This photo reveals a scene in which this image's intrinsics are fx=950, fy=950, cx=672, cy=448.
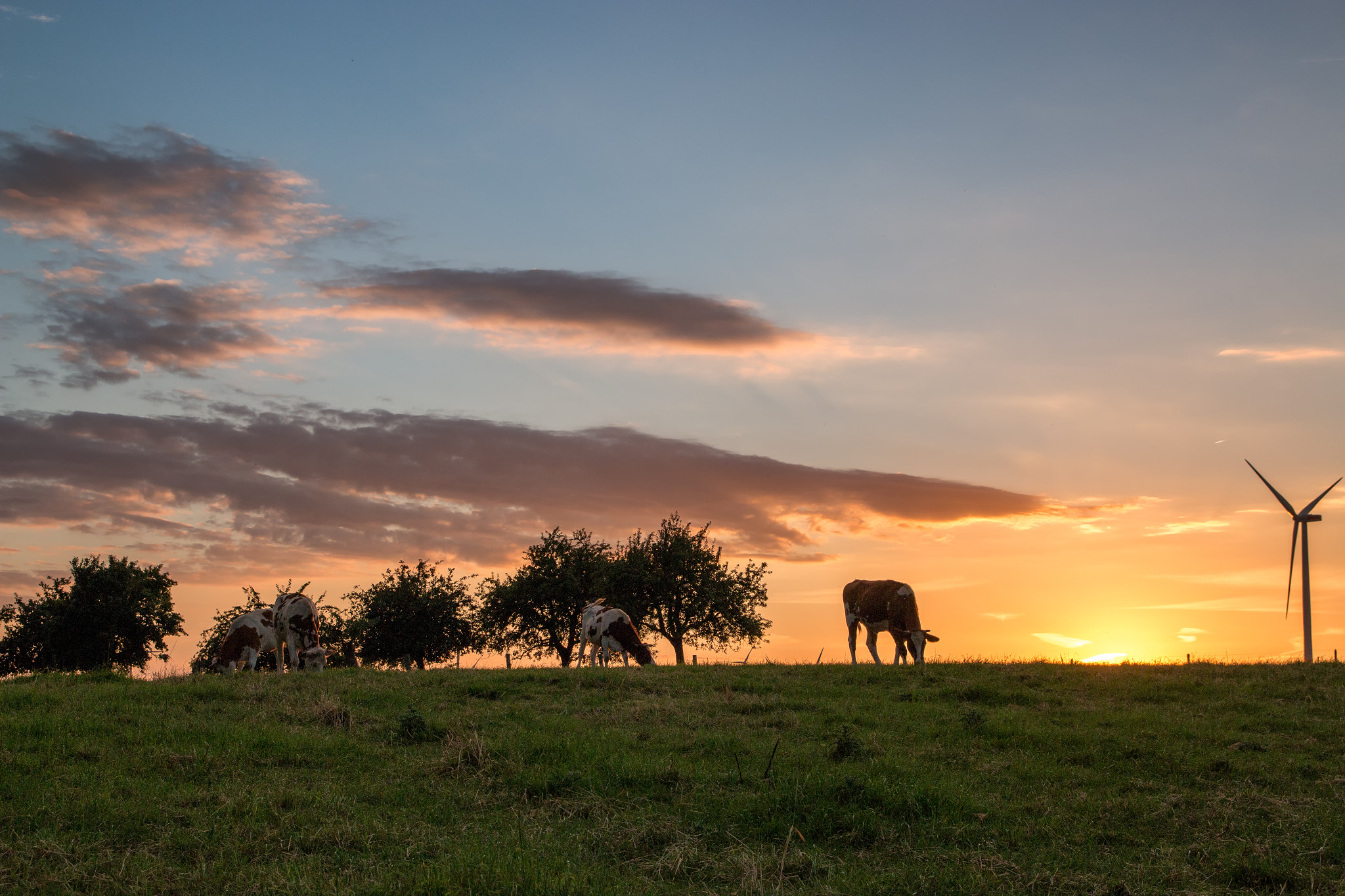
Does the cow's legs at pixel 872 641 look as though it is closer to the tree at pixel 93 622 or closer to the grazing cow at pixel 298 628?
the grazing cow at pixel 298 628

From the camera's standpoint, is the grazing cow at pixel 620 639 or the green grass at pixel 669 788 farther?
the grazing cow at pixel 620 639

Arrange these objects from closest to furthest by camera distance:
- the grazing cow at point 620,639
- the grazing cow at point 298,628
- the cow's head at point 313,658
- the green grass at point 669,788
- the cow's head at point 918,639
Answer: the green grass at point 669,788, the cow's head at point 918,639, the cow's head at point 313,658, the grazing cow at point 298,628, the grazing cow at point 620,639

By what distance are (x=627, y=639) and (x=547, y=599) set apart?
13.3m

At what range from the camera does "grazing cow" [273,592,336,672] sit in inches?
1292

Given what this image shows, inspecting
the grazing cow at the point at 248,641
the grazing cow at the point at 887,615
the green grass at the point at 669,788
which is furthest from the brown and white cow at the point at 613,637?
the green grass at the point at 669,788

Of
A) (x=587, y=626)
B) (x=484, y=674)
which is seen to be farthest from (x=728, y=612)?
(x=484, y=674)

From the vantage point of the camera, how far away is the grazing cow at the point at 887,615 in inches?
1177

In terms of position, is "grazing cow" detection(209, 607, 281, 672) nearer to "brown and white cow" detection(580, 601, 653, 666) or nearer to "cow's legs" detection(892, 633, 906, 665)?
"brown and white cow" detection(580, 601, 653, 666)

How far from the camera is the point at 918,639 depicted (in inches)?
1169

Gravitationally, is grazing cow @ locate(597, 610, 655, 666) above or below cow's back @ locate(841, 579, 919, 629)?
below

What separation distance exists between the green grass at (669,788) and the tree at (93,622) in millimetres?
24066

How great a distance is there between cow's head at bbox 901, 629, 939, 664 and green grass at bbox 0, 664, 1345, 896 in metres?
7.00

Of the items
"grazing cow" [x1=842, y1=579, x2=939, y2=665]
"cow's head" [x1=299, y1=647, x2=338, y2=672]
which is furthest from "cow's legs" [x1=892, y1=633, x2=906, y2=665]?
"cow's head" [x1=299, y1=647, x2=338, y2=672]

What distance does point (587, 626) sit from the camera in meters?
36.2
